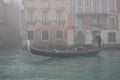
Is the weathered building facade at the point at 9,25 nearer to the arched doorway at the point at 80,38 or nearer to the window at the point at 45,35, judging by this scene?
the window at the point at 45,35

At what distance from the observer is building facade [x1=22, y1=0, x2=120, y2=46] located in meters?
34.5

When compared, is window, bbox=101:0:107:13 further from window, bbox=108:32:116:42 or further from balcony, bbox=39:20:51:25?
balcony, bbox=39:20:51:25

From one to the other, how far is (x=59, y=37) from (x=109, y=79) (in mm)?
21990

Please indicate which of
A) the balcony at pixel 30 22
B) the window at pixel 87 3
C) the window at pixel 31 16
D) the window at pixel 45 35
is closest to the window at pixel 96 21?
the window at pixel 87 3

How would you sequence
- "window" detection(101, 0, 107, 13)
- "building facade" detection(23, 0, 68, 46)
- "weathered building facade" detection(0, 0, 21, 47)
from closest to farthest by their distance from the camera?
"window" detection(101, 0, 107, 13), "building facade" detection(23, 0, 68, 46), "weathered building facade" detection(0, 0, 21, 47)

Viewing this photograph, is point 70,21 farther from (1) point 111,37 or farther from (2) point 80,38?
(1) point 111,37

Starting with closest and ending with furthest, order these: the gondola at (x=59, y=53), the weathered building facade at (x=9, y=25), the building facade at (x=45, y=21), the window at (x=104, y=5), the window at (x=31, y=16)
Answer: the gondola at (x=59, y=53)
the window at (x=104, y=5)
the building facade at (x=45, y=21)
the window at (x=31, y=16)
the weathered building facade at (x=9, y=25)

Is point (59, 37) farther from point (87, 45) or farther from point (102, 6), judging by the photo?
point (102, 6)

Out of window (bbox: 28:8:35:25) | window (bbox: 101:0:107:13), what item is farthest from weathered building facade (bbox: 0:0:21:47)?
window (bbox: 101:0:107:13)

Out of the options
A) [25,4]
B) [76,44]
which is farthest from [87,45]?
[25,4]

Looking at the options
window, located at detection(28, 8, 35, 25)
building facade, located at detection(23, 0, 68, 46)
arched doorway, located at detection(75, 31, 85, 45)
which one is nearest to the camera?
building facade, located at detection(23, 0, 68, 46)

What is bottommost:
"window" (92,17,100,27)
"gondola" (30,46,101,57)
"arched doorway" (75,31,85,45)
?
"gondola" (30,46,101,57)

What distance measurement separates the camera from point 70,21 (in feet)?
114

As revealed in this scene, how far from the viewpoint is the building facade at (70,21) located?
113 feet
